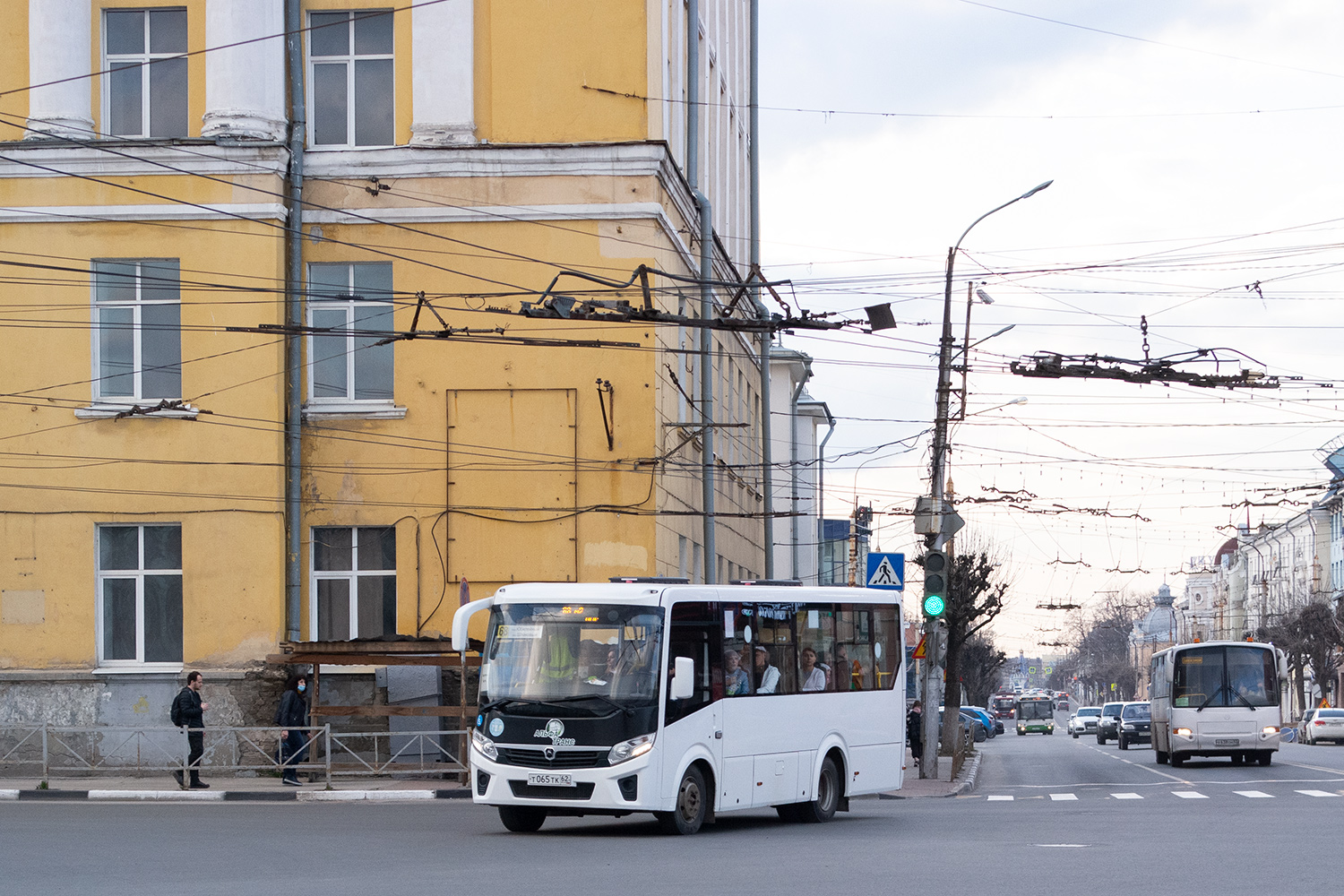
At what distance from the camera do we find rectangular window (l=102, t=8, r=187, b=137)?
27859 mm

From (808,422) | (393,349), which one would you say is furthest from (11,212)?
(808,422)

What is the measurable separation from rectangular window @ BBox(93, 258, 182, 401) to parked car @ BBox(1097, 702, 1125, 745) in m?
46.2

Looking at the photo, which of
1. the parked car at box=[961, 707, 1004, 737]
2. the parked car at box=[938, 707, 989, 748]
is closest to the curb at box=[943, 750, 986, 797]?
→ the parked car at box=[938, 707, 989, 748]

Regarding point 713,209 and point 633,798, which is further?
point 713,209

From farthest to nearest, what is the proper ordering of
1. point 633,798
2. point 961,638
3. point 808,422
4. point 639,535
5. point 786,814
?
point 808,422 → point 961,638 → point 639,535 → point 786,814 → point 633,798

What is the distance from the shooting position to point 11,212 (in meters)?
27.3

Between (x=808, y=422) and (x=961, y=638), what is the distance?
28072 millimetres

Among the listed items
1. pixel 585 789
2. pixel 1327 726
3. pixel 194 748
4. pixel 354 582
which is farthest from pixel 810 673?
pixel 1327 726

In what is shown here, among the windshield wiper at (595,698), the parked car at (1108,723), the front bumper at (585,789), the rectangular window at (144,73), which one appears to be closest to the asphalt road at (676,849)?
the front bumper at (585,789)

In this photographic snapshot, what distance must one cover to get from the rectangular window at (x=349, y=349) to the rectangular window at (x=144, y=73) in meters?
3.31

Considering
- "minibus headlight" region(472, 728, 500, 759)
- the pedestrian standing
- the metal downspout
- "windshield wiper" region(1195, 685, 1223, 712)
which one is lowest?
the pedestrian standing

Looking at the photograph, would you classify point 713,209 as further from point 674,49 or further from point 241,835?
point 241,835

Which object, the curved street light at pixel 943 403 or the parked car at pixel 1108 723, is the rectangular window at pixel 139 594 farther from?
the parked car at pixel 1108 723

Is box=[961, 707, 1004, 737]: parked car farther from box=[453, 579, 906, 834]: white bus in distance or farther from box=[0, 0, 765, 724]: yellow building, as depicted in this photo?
box=[453, 579, 906, 834]: white bus in distance
